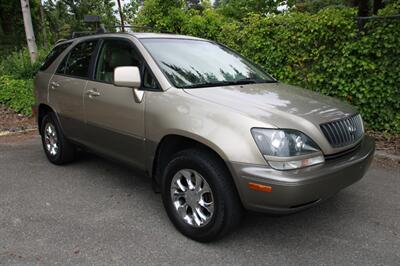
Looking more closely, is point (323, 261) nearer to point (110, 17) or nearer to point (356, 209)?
point (356, 209)

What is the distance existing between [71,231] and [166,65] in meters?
1.73

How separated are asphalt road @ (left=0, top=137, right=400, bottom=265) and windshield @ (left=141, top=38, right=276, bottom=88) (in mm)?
1334

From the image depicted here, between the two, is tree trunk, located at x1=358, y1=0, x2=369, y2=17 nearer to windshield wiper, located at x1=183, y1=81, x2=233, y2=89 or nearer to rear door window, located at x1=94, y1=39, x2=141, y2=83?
windshield wiper, located at x1=183, y1=81, x2=233, y2=89

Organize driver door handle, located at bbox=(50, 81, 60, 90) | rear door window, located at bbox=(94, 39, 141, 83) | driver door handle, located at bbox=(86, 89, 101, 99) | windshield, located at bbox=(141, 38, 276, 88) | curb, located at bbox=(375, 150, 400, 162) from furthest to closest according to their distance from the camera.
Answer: curb, located at bbox=(375, 150, 400, 162)
driver door handle, located at bbox=(50, 81, 60, 90)
driver door handle, located at bbox=(86, 89, 101, 99)
rear door window, located at bbox=(94, 39, 141, 83)
windshield, located at bbox=(141, 38, 276, 88)

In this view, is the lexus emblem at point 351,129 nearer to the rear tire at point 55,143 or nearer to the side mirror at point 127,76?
the side mirror at point 127,76

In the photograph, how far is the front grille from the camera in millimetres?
2988

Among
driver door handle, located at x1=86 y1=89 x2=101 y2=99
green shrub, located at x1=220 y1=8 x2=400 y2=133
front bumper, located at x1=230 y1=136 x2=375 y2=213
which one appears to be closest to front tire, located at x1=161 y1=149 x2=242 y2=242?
front bumper, located at x1=230 y1=136 x2=375 y2=213

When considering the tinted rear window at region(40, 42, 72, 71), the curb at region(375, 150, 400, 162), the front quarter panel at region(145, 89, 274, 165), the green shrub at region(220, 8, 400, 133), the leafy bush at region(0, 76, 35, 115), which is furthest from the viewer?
the leafy bush at region(0, 76, 35, 115)

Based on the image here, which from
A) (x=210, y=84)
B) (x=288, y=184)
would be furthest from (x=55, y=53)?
(x=288, y=184)

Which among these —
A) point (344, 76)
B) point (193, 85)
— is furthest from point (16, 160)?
point (344, 76)

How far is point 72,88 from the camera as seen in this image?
451 cm

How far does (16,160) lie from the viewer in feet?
18.4

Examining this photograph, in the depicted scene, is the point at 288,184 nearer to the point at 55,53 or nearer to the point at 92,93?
the point at 92,93

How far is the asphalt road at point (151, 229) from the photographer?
3.00 metres
